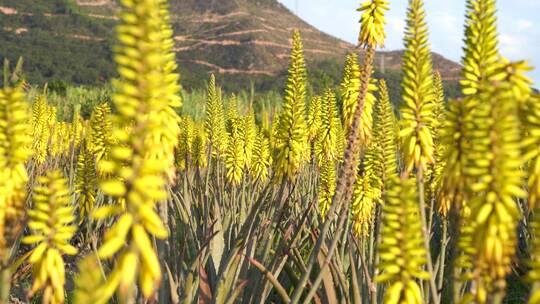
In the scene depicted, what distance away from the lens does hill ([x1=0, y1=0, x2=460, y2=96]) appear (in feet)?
180

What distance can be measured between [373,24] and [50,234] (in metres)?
2.26

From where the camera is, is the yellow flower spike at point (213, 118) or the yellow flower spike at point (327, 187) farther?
the yellow flower spike at point (213, 118)

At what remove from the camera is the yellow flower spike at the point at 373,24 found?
9.87ft

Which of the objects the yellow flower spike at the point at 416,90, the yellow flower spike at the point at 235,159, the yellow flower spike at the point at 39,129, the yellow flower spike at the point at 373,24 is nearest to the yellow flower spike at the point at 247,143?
the yellow flower spike at the point at 235,159

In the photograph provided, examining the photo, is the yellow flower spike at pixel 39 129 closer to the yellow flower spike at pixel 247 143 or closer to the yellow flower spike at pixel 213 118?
the yellow flower spike at pixel 213 118

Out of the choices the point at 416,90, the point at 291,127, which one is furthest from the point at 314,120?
the point at 416,90

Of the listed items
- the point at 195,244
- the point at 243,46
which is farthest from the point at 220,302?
the point at 243,46

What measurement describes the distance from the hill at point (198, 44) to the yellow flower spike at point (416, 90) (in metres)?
Answer: 38.5

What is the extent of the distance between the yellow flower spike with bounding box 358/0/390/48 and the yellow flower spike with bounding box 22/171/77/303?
6.82ft

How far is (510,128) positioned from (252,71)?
233 ft

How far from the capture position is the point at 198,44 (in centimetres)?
8175

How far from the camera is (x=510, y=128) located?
132cm

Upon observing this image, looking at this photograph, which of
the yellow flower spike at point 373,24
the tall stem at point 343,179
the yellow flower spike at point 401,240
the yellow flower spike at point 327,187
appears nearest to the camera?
the yellow flower spike at point 401,240

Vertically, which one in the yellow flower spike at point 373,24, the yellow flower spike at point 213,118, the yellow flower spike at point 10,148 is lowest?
the yellow flower spike at point 10,148
